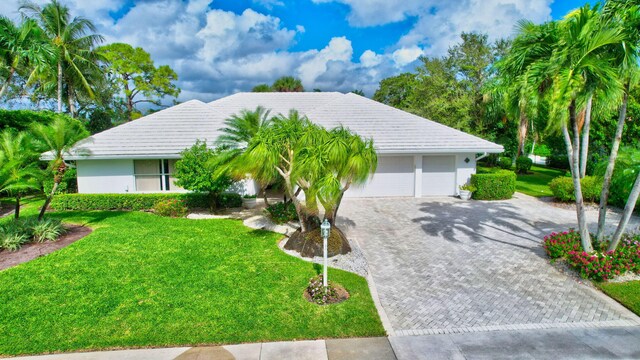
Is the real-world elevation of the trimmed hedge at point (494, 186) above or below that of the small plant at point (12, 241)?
above

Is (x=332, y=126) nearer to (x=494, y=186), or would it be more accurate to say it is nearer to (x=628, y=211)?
(x=494, y=186)

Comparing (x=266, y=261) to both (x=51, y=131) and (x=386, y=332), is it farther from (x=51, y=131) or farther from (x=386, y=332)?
(x=51, y=131)

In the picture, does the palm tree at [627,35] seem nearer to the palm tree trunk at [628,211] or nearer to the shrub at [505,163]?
the palm tree trunk at [628,211]

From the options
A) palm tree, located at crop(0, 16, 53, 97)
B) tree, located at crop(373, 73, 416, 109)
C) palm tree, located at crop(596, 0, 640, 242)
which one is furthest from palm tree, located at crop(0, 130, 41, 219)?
tree, located at crop(373, 73, 416, 109)

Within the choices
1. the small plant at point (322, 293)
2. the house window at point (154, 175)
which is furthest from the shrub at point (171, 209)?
the small plant at point (322, 293)

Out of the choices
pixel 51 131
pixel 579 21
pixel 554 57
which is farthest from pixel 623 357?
pixel 51 131

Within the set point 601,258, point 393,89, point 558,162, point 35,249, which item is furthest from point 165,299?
point 393,89
